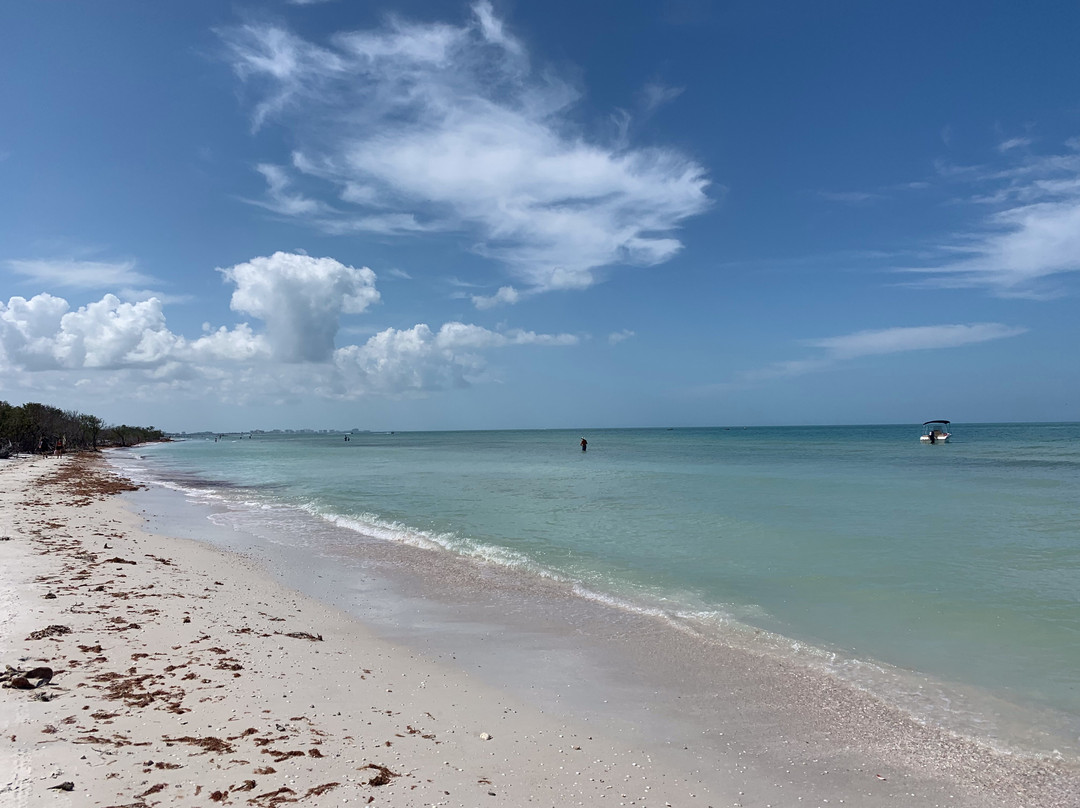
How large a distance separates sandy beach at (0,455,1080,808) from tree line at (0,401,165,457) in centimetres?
5936

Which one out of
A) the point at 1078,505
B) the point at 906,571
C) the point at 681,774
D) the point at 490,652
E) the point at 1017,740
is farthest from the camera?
the point at 1078,505

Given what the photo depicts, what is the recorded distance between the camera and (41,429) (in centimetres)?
6134

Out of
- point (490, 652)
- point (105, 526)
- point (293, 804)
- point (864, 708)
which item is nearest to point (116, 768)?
point (293, 804)

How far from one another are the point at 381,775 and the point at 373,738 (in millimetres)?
689

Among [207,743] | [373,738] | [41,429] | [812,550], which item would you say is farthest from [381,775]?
[41,429]

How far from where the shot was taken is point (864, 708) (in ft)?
20.1

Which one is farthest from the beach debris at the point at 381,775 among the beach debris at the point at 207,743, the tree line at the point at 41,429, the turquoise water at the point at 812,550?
the tree line at the point at 41,429

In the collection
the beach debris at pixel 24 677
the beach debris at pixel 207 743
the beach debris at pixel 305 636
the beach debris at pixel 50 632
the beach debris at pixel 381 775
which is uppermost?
the beach debris at pixel 24 677

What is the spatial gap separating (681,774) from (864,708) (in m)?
2.68

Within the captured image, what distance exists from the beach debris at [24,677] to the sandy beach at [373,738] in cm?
2

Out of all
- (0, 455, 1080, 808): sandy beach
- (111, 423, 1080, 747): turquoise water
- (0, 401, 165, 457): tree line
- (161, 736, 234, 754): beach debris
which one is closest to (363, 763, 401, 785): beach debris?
(0, 455, 1080, 808): sandy beach

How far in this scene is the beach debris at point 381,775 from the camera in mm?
4296

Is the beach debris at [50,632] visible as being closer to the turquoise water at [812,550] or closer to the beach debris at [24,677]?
the beach debris at [24,677]

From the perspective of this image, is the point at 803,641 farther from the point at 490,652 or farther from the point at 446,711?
the point at 446,711
